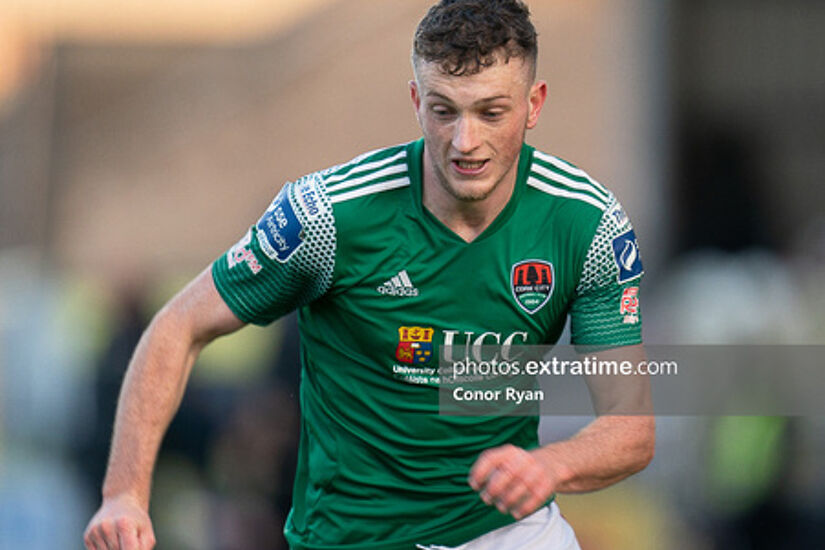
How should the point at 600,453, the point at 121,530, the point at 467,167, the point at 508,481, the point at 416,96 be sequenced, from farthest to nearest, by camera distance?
the point at 416,96 → the point at 467,167 → the point at 600,453 → the point at 121,530 → the point at 508,481

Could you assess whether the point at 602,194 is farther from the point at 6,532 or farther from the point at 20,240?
the point at 20,240

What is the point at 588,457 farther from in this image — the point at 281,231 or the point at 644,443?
the point at 281,231

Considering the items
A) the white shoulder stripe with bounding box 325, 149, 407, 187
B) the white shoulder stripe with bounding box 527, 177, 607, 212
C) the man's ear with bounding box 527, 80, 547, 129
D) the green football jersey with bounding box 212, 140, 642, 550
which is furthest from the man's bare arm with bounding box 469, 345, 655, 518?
the white shoulder stripe with bounding box 325, 149, 407, 187

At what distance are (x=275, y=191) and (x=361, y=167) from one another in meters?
4.74

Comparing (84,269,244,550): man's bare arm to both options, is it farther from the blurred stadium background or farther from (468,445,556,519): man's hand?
the blurred stadium background

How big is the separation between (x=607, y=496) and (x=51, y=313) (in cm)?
318

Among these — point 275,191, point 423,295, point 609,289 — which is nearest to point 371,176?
point 423,295

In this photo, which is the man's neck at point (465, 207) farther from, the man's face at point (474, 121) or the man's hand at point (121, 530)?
the man's hand at point (121, 530)

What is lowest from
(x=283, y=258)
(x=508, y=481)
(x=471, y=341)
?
(x=508, y=481)

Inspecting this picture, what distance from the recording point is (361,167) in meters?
3.30

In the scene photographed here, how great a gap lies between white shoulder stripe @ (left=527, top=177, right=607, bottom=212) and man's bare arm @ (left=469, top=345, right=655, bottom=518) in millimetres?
399

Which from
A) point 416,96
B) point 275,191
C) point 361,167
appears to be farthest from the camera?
point 275,191

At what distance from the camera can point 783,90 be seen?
7535 mm

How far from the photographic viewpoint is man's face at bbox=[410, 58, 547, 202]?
3.01m
